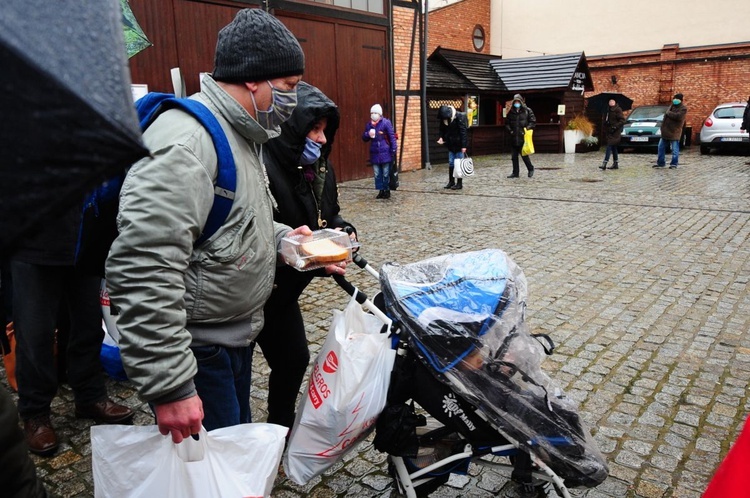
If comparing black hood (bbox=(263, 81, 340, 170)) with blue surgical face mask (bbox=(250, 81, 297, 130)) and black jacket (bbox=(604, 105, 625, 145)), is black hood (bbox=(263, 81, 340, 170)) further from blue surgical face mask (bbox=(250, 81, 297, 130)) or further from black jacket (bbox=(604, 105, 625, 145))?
black jacket (bbox=(604, 105, 625, 145))

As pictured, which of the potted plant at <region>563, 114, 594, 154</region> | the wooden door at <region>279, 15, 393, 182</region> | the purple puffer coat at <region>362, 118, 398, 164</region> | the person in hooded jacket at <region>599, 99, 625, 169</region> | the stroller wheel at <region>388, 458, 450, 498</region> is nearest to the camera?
the stroller wheel at <region>388, 458, 450, 498</region>

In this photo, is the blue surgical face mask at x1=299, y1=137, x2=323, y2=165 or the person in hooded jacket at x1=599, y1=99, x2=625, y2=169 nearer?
the blue surgical face mask at x1=299, y1=137, x2=323, y2=165

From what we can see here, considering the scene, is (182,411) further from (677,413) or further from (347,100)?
(347,100)

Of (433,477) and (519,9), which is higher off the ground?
A: (519,9)

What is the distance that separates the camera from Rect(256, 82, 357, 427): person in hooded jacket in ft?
8.14

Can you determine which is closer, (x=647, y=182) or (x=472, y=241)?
(x=472, y=241)

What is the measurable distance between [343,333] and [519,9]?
2915cm

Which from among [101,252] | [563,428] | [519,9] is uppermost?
[519,9]

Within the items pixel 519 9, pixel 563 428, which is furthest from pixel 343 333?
pixel 519 9

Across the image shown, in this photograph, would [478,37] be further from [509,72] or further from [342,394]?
[342,394]

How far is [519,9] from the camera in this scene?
2798 cm

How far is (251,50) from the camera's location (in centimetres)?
179

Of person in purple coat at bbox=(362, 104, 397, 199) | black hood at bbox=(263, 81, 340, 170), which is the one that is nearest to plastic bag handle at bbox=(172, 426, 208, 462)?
black hood at bbox=(263, 81, 340, 170)

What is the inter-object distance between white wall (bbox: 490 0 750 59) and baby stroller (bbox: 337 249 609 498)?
26815 mm
